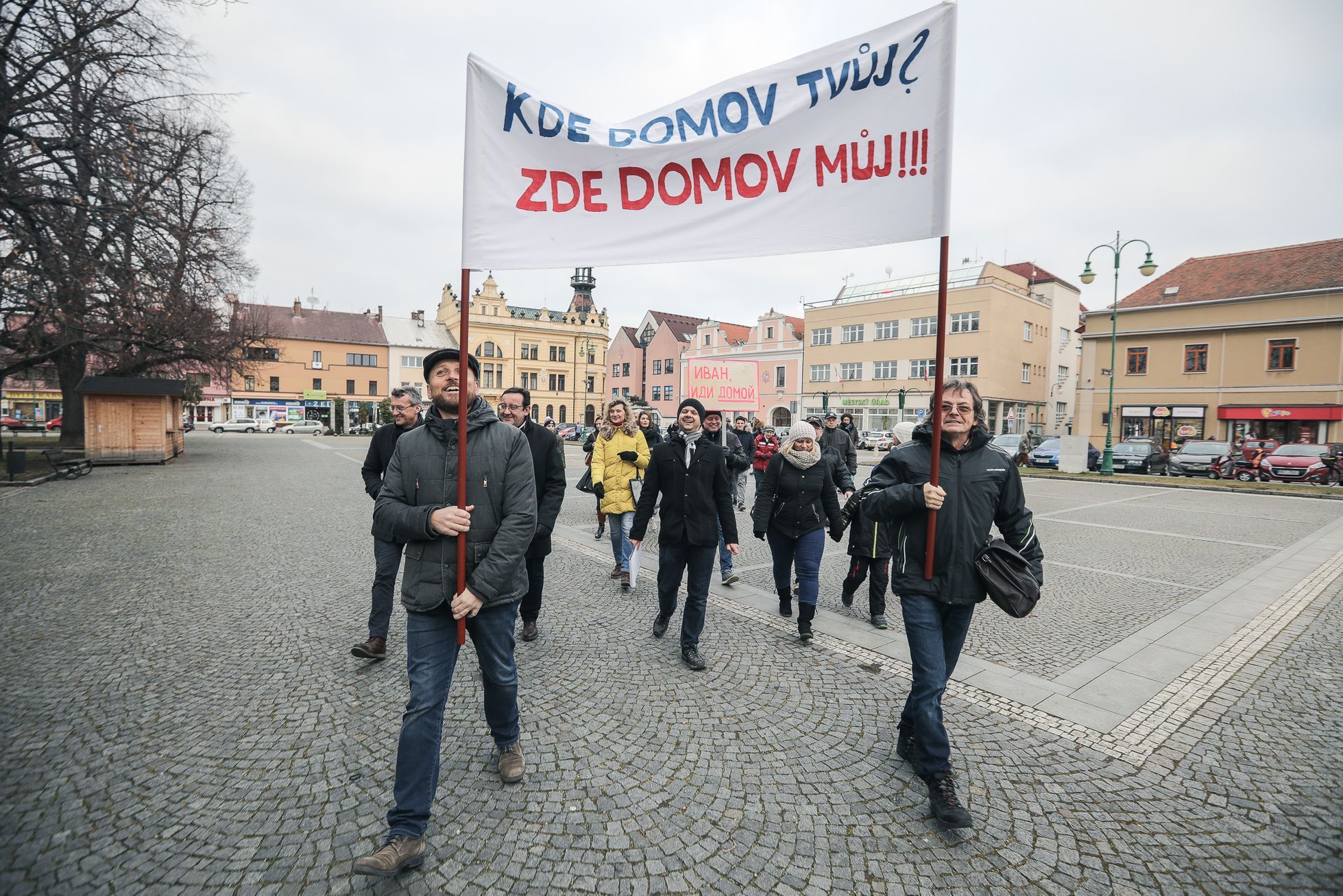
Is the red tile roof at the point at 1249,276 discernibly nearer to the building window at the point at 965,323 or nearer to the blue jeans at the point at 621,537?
the building window at the point at 965,323

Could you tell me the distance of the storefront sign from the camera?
14.9m

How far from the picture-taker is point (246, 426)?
57.1 metres

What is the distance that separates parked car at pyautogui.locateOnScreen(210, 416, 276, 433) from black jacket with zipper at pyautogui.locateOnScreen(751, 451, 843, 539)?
65.0 m

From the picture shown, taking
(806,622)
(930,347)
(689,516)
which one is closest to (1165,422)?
(930,347)

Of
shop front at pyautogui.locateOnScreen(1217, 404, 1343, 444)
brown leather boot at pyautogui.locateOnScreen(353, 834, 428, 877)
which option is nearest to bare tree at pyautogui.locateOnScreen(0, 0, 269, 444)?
brown leather boot at pyautogui.locateOnScreen(353, 834, 428, 877)

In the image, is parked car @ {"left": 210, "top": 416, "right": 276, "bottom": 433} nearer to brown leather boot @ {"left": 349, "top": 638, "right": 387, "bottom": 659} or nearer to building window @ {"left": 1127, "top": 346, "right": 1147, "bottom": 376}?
brown leather boot @ {"left": 349, "top": 638, "right": 387, "bottom": 659}

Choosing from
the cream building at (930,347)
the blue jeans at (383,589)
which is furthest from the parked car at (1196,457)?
the blue jeans at (383,589)

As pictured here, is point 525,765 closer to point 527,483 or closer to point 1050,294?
point 527,483

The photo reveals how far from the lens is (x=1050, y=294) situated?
5044 centimetres

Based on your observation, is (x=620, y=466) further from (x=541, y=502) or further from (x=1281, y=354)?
(x=1281, y=354)

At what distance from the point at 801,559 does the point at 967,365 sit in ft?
147

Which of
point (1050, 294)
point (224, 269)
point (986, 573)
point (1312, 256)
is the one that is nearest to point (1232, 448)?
point (1312, 256)

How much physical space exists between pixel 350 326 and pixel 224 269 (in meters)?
51.1

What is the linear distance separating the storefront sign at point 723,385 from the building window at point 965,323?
35021 millimetres
